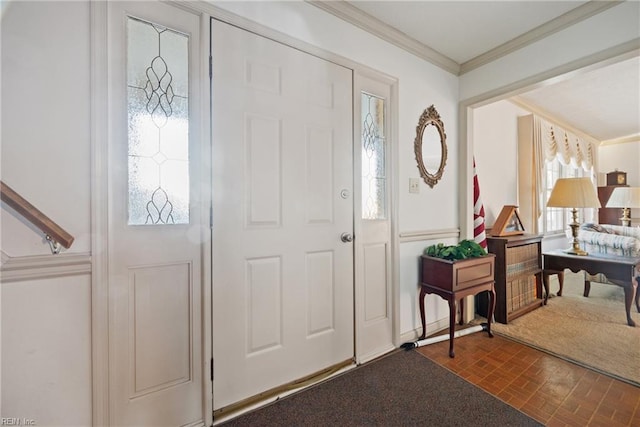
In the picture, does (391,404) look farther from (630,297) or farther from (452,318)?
(630,297)

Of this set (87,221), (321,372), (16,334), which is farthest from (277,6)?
(321,372)

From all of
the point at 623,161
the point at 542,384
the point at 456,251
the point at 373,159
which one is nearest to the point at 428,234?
the point at 456,251

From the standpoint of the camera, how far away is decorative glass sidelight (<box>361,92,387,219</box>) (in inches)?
84.9

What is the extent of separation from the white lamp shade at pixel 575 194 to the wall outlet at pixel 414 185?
6.44 feet

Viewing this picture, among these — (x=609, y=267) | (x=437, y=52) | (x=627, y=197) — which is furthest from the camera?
(x=627, y=197)

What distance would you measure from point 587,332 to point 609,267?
2.41 ft

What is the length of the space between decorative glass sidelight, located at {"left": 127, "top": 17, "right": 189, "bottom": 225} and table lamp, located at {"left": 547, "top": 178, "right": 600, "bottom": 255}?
3.84 metres

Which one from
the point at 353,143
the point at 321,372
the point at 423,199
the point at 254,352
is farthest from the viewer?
the point at 423,199

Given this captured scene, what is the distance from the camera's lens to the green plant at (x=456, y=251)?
2.25 m

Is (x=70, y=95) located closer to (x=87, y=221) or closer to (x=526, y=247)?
(x=87, y=221)

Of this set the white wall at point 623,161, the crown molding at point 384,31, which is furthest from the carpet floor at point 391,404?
the white wall at point 623,161

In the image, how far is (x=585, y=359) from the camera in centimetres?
205

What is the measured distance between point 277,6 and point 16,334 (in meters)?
2.10

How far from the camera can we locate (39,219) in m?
1.05
